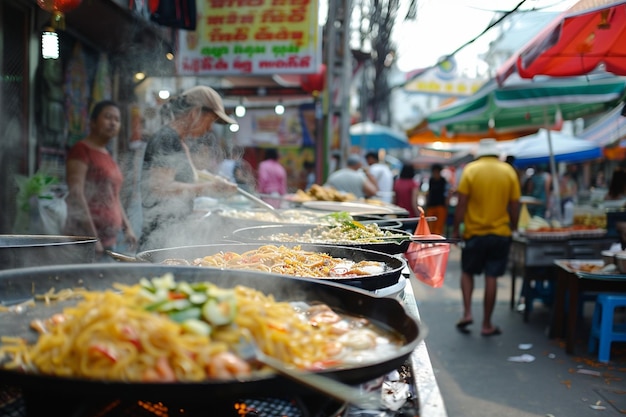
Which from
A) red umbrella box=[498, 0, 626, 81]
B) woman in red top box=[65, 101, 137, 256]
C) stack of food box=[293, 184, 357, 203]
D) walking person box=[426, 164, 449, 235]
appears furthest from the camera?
walking person box=[426, 164, 449, 235]

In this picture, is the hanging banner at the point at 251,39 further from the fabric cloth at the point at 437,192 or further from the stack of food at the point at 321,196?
the fabric cloth at the point at 437,192

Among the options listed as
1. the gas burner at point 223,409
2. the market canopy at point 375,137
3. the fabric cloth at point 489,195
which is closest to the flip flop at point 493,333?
the fabric cloth at point 489,195

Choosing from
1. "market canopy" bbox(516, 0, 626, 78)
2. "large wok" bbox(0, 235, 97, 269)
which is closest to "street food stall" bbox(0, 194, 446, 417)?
"large wok" bbox(0, 235, 97, 269)

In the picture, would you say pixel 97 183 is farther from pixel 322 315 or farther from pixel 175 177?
pixel 322 315

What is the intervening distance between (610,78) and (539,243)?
4080mm

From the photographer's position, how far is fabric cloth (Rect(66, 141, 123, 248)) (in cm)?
483

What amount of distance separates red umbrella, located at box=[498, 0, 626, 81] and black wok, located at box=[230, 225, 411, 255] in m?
3.82

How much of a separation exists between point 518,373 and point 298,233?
3.45m

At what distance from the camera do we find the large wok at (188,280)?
1.07m

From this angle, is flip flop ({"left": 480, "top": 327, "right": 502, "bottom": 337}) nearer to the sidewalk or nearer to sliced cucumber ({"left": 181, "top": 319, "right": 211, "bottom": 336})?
the sidewalk

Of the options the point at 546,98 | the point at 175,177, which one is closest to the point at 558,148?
the point at 546,98

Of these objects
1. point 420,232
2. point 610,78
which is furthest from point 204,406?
point 610,78

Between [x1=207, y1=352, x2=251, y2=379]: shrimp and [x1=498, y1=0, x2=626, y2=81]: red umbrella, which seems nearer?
[x1=207, y1=352, x2=251, y2=379]: shrimp

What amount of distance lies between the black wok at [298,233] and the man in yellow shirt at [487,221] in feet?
12.7
